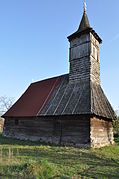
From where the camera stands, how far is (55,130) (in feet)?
40.7

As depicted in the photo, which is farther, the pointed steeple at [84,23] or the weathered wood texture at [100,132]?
the pointed steeple at [84,23]

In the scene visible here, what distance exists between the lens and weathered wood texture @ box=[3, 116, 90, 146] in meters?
11.0

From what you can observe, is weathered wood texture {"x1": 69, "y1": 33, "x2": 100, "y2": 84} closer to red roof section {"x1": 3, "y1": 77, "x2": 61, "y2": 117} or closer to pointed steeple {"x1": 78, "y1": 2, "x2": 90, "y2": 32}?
pointed steeple {"x1": 78, "y1": 2, "x2": 90, "y2": 32}

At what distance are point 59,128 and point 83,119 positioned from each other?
2.32 m

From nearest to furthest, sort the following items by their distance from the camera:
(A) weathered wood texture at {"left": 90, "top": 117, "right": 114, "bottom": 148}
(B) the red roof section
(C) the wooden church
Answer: (A) weathered wood texture at {"left": 90, "top": 117, "right": 114, "bottom": 148} < (C) the wooden church < (B) the red roof section

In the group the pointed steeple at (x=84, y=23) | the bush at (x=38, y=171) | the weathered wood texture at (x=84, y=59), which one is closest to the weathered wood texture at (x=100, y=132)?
the weathered wood texture at (x=84, y=59)

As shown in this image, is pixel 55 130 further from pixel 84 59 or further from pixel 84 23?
pixel 84 23

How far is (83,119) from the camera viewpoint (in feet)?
36.4

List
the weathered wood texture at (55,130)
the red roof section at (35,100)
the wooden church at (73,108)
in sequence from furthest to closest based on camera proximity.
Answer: the red roof section at (35,100) < the wooden church at (73,108) < the weathered wood texture at (55,130)

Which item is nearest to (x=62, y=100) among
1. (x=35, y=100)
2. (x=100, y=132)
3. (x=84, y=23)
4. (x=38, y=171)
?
(x=35, y=100)

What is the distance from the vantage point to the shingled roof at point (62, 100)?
38.1 feet

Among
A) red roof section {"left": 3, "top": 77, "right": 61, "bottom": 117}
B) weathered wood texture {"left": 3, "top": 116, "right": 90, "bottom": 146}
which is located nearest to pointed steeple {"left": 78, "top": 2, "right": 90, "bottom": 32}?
red roof section {"left": 3, "top": 77, "right": 61, "bottom": 117}

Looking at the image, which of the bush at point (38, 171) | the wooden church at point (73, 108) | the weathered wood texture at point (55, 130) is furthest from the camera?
the wooden church at point (73, 108)

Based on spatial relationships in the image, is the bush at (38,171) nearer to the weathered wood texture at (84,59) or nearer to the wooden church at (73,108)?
the wooden church at (73,108)
